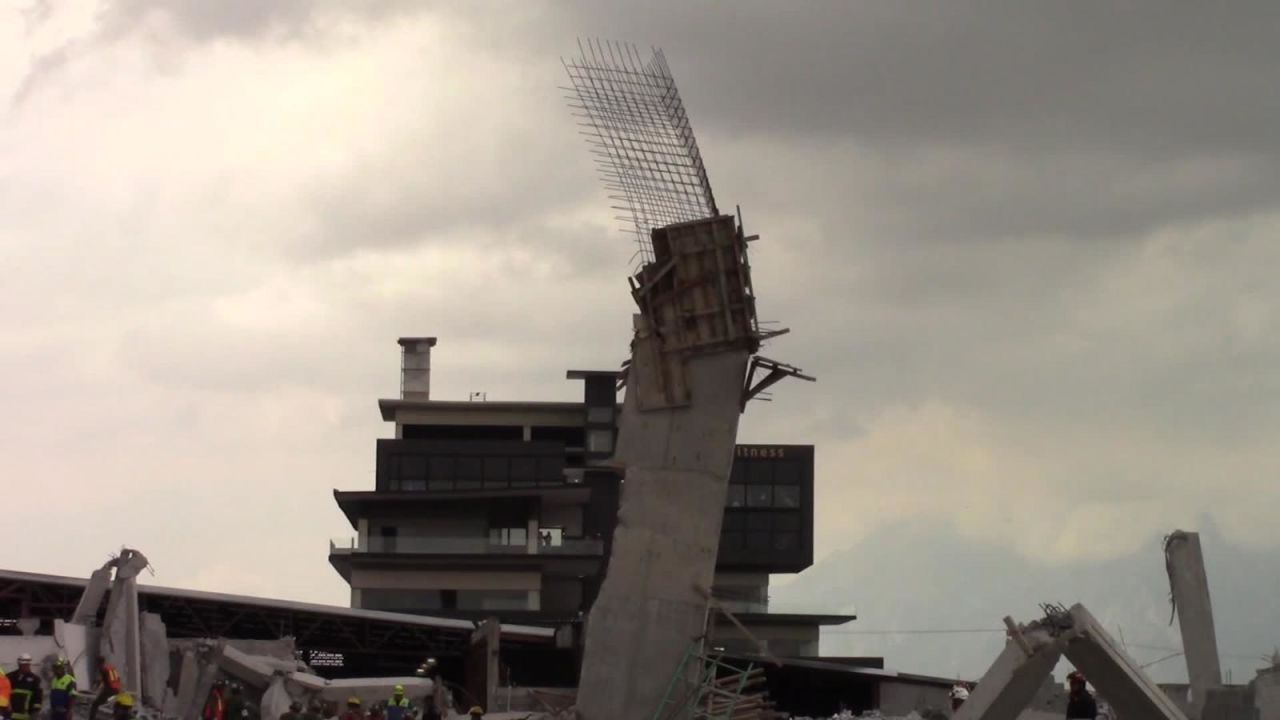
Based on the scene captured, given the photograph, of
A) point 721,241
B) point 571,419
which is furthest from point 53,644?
point 571,419

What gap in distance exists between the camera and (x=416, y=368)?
8906 cm

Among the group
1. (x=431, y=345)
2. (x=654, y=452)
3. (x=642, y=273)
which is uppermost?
(x=431, y=345)

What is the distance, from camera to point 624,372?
36.8m

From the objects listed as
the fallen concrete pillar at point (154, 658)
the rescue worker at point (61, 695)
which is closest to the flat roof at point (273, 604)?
the fallen concrete pillar at point (154, 658)

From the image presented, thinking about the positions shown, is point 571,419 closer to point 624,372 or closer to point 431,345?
point 431,345

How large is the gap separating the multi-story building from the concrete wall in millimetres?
14842

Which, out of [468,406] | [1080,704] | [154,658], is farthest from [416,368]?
[1080,704]

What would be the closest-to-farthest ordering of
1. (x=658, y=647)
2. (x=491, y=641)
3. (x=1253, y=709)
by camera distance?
1. (x=1253, y=709)
2. (x=658, y=647)
3. (x=491, y=641)

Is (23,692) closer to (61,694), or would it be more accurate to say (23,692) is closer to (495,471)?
(61,694)

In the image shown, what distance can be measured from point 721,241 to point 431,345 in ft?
182

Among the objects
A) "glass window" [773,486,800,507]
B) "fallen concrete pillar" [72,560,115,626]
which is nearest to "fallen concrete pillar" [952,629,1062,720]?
"fallen concrete pillar" [72,560,115,626]

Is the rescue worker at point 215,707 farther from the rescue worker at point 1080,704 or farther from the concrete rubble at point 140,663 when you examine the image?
the rescue worker at point 1080,704

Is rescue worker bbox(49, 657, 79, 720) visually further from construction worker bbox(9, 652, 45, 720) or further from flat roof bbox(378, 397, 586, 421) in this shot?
flat roof bbox(378, 397, 586, 421)

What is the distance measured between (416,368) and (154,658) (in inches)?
1889
